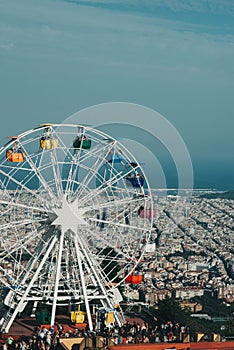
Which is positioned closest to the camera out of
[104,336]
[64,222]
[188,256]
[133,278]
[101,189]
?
[104,336]

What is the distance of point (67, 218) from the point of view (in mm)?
23219

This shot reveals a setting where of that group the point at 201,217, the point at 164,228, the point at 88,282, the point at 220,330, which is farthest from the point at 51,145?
the point at 201,217

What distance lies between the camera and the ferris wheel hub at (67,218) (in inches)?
913

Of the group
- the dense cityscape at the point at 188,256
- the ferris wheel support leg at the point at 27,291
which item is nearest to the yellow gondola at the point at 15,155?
the ferris wheel support leg at the point at 27,291

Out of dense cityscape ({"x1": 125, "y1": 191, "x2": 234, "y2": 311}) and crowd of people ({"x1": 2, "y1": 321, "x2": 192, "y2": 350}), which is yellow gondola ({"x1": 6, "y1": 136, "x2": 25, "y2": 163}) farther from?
dense cityscape ({"x1": 125, "y1": 191, "x2": 234, "y2": 311})

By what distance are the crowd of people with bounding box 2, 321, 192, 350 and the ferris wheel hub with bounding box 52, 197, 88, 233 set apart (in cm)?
→ 240

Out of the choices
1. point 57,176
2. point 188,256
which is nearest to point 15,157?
point 57,176

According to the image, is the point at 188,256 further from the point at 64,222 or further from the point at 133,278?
the point at 64,222

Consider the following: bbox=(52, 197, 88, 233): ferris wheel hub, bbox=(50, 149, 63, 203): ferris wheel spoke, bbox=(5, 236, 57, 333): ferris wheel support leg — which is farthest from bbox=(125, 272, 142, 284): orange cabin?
bbox=(50, 149, 63, 203): ferris wheel spoke

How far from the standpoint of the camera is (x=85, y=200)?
23.9 m

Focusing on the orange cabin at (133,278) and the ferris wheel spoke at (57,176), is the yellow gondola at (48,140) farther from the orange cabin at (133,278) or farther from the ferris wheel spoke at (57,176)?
the orange cabin at (133,278)

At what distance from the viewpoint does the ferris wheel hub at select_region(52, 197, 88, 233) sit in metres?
23.2

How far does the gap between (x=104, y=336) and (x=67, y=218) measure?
299cm

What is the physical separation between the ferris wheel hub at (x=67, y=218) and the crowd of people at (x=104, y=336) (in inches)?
94.6
